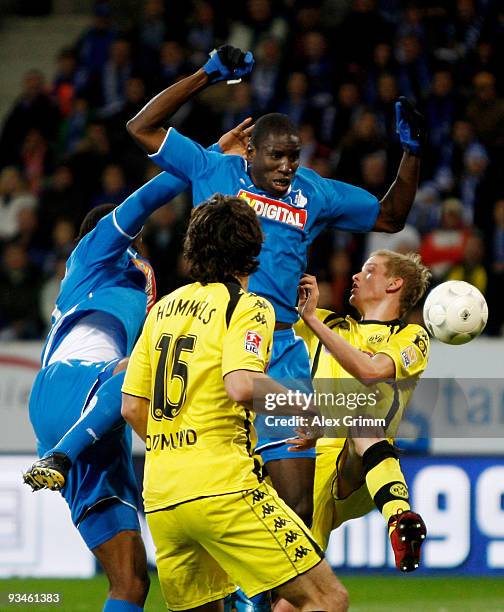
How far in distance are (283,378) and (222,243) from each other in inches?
54.9

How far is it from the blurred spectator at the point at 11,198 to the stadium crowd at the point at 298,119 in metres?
0.01

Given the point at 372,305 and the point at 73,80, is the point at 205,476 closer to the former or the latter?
the point at 372,305

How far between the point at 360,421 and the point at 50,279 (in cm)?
557

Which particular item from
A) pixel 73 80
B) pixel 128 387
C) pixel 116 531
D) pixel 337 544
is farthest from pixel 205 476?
pixel 73 80

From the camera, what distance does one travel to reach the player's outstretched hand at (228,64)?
19.5 ft

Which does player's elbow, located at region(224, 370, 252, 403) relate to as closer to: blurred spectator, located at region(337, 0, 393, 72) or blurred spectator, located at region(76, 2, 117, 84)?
blurred spectator, located at region(337, 0, 393, 72)

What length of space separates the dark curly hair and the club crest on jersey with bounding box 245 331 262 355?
31 centimetres

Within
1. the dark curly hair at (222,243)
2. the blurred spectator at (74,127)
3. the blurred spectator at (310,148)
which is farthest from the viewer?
the blurred spectator at (74,127)

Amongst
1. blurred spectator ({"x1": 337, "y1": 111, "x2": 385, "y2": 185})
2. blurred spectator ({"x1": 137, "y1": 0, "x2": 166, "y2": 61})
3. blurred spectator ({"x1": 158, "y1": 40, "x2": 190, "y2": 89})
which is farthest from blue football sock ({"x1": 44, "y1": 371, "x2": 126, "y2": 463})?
blurred spectator ({"x1": 137, "y1": 0, "x2": 166, "y2": 61})

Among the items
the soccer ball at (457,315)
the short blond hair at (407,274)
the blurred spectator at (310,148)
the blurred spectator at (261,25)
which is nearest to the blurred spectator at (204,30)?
the blurred spectator at (261,25)

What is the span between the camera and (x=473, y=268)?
36.1 feet

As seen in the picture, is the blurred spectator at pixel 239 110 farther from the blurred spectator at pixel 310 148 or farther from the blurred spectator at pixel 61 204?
the blurred spectator at pixel 61 204

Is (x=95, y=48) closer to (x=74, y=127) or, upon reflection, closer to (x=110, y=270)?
(x=74, y=127)

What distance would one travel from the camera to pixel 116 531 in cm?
613
